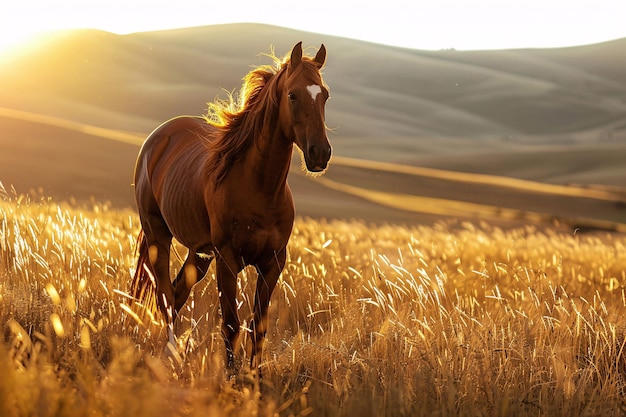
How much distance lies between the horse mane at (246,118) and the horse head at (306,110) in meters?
0.17

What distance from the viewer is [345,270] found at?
25.3ft

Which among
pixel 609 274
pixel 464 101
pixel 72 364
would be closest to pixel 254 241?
pixel 72 364

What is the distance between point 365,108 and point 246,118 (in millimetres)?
109913

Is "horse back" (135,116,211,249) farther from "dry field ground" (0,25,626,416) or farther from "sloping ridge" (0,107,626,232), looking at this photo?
"sloping ridge" (0,107,626,232)

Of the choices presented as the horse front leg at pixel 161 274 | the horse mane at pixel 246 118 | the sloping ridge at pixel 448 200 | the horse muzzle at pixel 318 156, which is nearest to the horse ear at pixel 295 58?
the horse mane at pixel 246 118

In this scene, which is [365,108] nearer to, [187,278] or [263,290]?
[187,278]

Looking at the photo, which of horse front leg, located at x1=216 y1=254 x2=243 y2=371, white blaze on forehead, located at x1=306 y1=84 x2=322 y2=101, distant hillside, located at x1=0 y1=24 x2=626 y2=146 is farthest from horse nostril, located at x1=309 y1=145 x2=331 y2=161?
distant hillside, located at x1=0 y1=24 x2=626 y2=146

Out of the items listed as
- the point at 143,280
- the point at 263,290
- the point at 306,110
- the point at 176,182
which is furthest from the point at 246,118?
the point at 143,280

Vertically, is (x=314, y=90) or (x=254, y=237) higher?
(x=314, y=90)

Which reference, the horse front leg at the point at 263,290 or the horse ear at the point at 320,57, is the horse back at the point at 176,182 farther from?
the horse ear at the point at 320,57

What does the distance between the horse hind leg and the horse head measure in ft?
5.65

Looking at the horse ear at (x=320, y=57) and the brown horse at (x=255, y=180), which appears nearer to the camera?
the brown horse at (x=255, y=180)

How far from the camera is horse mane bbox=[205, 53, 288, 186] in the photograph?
4.97 meters

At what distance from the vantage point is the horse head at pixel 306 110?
4.39 metres
